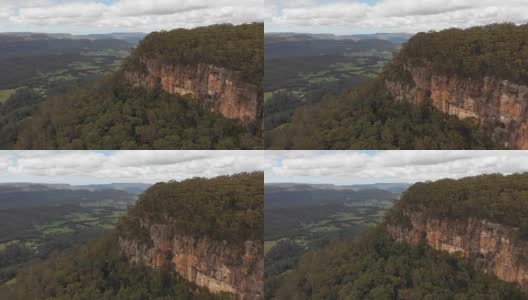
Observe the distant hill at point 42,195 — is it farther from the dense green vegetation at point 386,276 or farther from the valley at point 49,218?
the dense green vegetation at point 386,276

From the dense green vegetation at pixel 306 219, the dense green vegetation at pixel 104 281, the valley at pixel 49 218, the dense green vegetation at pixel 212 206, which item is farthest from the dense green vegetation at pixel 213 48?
the valley at pixel 49 218

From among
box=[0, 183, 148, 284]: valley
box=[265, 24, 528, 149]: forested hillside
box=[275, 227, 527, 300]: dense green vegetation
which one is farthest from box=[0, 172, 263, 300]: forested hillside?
box=[0, 183, 148, 284]: valley

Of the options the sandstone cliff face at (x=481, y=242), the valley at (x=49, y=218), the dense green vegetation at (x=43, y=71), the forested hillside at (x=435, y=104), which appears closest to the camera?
the forested hillside at (x=435, y=104)

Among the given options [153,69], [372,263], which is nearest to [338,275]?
[372,263]

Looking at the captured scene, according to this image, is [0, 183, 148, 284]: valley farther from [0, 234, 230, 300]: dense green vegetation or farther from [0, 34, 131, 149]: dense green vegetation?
[0, 34, 131, 149]: dense green vegetation

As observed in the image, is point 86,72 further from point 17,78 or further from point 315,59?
point 315,59

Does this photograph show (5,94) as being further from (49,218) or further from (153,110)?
(49,218)
